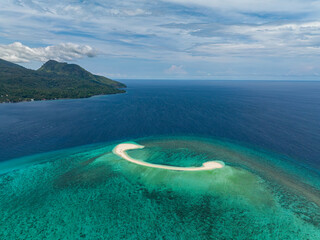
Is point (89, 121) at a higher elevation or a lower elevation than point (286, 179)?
higher

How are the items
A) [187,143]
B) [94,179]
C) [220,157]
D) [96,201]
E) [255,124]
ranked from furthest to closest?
[255,124], [187,143], [220,157], [94,179], [96,201]

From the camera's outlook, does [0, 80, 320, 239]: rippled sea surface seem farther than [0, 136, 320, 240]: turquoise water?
Yes

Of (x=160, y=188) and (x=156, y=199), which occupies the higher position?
(x=160, y=188)

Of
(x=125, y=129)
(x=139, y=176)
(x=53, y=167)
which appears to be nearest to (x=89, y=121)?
(x=125, y=129)

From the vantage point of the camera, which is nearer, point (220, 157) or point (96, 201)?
point (96, 201)

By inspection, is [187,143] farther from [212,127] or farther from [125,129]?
[125,129]

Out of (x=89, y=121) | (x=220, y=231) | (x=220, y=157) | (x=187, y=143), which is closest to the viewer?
(x=220, y=231)

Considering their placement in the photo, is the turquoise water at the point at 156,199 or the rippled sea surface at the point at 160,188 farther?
the rippled sea surface at the point at 160,188
